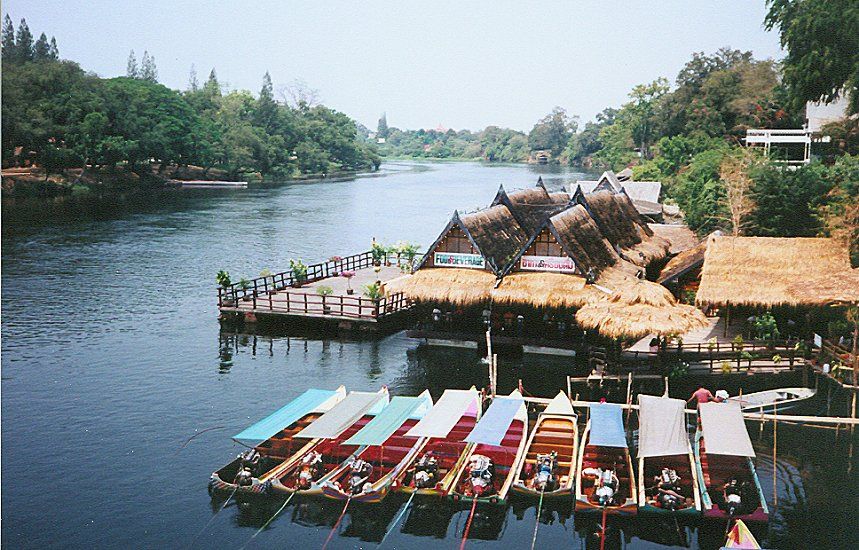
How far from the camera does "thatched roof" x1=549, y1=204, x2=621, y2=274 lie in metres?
28.3

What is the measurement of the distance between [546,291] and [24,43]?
95710mm

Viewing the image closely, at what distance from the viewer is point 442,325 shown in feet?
100.0

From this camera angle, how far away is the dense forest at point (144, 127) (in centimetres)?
7838

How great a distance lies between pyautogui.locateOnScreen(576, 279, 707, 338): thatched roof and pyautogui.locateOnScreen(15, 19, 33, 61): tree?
92817 millimetres

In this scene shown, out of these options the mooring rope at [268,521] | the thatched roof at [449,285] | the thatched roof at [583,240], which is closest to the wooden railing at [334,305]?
the thatched roof at [449,285]

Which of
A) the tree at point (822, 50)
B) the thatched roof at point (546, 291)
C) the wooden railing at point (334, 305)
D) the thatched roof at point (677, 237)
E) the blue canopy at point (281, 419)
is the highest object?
the tree at point (822, 50)

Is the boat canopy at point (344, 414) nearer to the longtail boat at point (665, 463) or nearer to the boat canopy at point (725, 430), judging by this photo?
the longtail boat at point (665, 463)

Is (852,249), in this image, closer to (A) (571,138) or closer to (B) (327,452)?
(B) (327,452)

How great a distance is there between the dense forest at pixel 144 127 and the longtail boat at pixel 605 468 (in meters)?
67.5

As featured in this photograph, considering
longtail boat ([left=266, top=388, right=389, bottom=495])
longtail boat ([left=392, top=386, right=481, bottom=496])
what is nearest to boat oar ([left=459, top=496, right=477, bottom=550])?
longtail boat ([left=392, top=386, right=481, bottom=496])

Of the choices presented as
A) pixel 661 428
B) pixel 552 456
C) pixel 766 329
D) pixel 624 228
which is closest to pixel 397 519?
pixel 552 456

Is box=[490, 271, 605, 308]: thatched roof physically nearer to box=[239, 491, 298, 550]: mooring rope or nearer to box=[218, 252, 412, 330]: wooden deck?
box=[218, 252, 412, 330]: wooden deck

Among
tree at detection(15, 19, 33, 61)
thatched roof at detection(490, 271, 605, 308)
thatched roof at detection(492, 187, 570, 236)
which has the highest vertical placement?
tree at detection(15, 19, 33, 61)

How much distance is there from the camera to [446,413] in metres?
20.4
